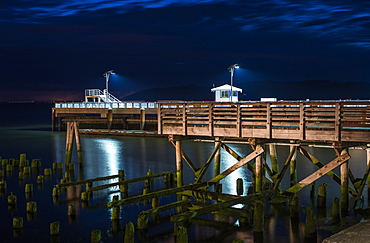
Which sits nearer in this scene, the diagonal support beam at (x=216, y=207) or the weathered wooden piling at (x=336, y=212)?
the diagonal support beam at (x=216, y=207)

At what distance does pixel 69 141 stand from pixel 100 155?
332 inches

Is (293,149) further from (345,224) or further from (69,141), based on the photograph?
(69,141)

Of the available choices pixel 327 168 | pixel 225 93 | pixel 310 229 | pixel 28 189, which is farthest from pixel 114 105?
pixel 310 229

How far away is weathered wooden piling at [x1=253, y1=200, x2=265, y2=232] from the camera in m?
15.9

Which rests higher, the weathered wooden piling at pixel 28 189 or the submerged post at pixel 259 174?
the submerged post at pixel 259 174

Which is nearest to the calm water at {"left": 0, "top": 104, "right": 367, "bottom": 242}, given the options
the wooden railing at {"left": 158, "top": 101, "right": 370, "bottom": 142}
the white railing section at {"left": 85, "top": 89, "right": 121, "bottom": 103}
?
the wooden railing at {"left": 158, "top": 101, "right": 370, "bottom": 142}

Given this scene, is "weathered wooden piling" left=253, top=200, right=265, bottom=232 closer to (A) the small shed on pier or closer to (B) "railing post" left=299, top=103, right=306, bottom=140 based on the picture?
(B) "railing post" left=299, top=103, right=306, bottom=140

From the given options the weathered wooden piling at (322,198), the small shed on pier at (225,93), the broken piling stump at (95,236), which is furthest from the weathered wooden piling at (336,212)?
the small shed on pier at (225,93)

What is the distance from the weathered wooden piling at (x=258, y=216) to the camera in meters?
15.9

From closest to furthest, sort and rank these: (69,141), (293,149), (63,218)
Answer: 1. (63,218)
2. (293,149)
3. (69,141)

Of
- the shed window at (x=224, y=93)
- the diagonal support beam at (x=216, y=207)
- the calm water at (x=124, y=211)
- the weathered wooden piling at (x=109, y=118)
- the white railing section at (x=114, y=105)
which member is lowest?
the calm water at (x=124, y=211)

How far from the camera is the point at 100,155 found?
137 feet

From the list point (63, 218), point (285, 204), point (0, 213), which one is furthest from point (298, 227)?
point (0, 213)

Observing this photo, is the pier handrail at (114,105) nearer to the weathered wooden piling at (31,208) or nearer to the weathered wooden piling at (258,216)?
the weathered wooden piling at (31,208)
